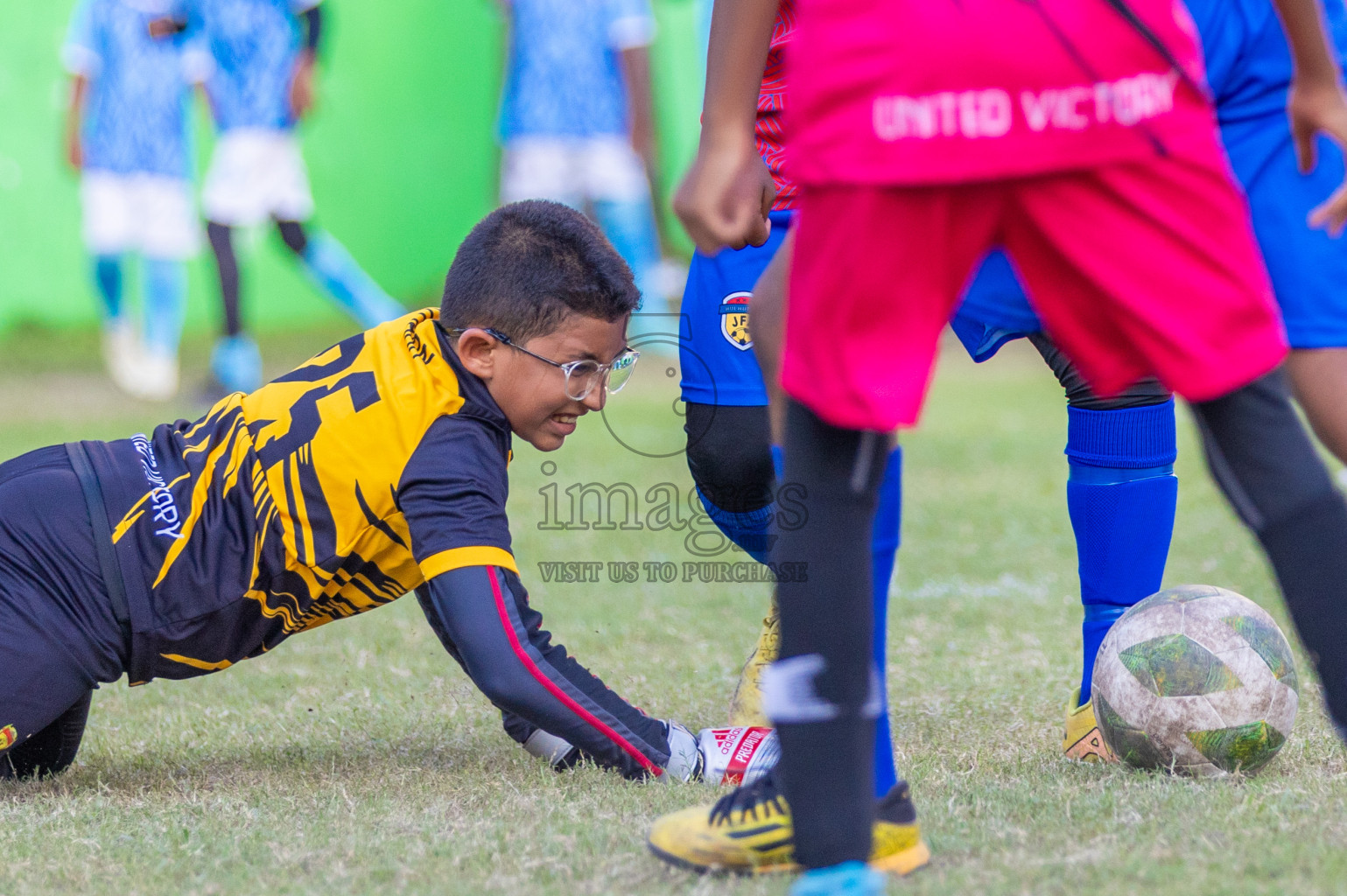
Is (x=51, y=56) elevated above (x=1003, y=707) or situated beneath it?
elevated above

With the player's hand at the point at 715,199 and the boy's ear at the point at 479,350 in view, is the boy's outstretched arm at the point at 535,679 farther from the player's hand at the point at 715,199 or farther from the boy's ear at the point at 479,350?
the player's hand at the point at 715,199

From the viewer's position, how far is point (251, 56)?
859 cm

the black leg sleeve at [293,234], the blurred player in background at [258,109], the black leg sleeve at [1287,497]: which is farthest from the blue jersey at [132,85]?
the black leg sleeve at [1287,497]

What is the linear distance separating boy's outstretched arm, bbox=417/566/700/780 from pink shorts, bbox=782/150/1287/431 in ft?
2.90

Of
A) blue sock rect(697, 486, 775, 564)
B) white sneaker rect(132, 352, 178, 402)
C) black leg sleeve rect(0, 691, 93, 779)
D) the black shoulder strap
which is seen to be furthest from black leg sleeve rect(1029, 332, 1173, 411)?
white sneaker rect(132, 352, 178, 402)

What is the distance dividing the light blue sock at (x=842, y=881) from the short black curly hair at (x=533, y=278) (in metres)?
1.25

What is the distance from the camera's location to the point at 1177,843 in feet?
6.17

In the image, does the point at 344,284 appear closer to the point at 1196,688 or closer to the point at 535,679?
the point at 535,679

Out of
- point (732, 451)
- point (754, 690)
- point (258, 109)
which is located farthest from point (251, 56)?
point (754, 690)

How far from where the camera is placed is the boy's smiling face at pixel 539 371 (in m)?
2.54

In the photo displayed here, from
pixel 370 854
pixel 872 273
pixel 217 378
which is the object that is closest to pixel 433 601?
pixel 370 854

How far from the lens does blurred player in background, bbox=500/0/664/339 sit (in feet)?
31.5

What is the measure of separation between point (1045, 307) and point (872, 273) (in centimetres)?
22

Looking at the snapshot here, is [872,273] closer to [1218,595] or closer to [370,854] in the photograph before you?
A: [370,854]
